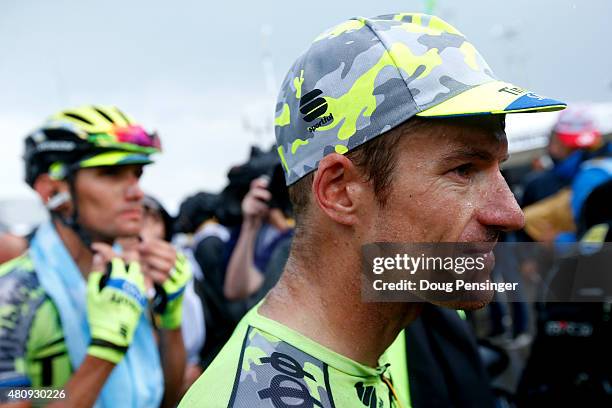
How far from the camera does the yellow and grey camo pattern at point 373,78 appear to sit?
1.38 m

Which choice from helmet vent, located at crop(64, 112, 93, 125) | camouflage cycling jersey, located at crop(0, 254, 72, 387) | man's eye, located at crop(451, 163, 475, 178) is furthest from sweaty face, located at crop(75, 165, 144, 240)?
man's eye, located at crop(451, 163, 475, 178)

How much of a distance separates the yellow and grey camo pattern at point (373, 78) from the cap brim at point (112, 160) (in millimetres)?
1427

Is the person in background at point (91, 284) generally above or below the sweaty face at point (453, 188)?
below

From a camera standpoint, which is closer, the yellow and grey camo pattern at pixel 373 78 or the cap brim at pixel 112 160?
the yellow and grey camo pattern at pixel 373 78

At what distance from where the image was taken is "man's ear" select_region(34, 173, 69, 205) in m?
2.74

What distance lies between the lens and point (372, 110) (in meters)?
1.40

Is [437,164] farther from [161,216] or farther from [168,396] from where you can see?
[161,216]

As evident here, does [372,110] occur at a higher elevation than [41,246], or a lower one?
higher

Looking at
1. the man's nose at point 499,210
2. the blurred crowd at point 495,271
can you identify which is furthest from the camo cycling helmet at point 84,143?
the man's nose at point 499,210

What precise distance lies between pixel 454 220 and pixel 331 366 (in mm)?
440

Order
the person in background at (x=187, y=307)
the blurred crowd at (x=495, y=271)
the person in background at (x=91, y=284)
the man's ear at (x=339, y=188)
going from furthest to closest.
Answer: the person in background at (x=187, y=307), the blurred crowd at (x=495, y=271), the person in background at (x=91, y=284), the man's ear at (x=339, y=188)

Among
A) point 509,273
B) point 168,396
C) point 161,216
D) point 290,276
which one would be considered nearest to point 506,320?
point 161,216

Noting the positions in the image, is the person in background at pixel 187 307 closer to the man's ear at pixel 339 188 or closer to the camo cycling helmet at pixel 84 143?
the camo cycling helmet at pixel 84 143

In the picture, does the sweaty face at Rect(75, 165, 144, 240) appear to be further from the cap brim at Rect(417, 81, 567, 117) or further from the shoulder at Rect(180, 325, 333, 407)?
the cap brim at Rect(417, 81, 567, 117)
